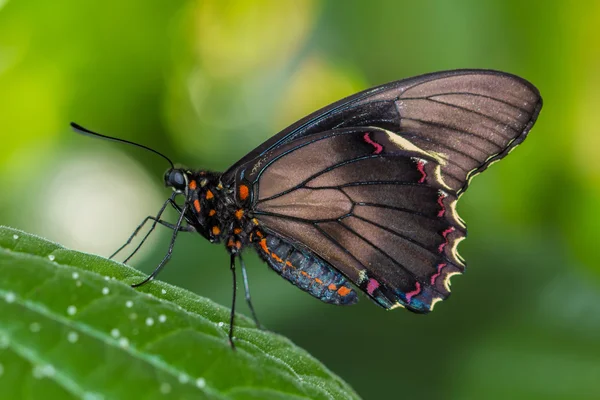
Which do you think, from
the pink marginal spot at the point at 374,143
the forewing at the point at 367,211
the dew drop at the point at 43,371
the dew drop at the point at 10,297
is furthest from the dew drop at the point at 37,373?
the pink marginal spot at the point at 374,143

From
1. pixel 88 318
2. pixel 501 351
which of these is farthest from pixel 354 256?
pixel 88 318

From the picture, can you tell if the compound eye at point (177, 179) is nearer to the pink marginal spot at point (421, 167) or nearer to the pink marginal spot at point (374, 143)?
the pink marginal spot at point (374, 143)

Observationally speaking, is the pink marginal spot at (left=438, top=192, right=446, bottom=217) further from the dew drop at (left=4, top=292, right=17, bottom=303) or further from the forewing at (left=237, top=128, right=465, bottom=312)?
Answer: the dew drop at (left=4, top=292, right=17, bottom=303)

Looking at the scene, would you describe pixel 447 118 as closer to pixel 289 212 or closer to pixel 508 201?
pixel 289 212

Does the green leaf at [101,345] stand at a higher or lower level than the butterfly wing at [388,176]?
lower

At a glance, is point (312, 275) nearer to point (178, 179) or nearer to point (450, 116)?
point (178, 179)

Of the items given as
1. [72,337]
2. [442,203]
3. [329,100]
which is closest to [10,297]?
[72,337]

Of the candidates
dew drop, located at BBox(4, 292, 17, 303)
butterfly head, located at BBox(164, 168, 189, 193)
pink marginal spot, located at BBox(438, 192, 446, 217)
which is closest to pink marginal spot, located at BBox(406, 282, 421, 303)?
pink marginal spot, located at BBox(438, 192, 446, 217)
